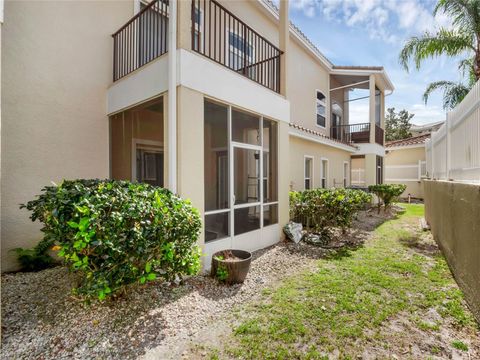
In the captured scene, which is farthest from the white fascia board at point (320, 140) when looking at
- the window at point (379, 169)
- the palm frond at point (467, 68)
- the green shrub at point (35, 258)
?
the green shrub at point (35, 258)

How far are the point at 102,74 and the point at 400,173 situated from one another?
22644 mm

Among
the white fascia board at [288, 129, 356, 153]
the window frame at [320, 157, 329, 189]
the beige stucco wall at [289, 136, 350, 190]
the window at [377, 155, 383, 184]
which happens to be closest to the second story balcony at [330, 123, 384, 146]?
the window at [377, 155, 383, 184]

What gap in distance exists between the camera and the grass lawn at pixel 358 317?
3215mm

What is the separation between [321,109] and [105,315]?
50.2 ft

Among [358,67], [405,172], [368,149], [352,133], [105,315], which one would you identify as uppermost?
[358,67]

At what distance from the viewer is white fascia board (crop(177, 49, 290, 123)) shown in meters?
5.07

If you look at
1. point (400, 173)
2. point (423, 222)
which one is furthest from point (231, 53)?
point (400, 173)

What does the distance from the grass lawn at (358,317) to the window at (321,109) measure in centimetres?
1110

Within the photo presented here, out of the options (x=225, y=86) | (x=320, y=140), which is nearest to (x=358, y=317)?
(x=225, y=86)

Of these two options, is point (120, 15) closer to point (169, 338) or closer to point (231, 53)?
point (231, 53)

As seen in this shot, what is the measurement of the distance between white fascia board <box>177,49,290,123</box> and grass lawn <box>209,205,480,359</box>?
4210mm

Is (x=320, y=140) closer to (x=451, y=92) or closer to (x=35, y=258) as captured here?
(x=451, y=92)

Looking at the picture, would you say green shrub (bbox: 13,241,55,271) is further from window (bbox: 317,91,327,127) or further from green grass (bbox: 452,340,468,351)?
window (bbox: 317,91,327,127)

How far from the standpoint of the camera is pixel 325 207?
8109 mm
